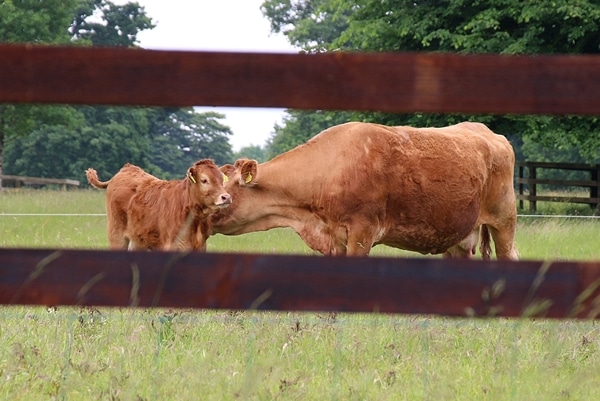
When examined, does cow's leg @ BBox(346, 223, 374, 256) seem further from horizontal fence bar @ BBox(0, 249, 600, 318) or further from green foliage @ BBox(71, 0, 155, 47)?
green foliage @ BBox(71, 0, 155, 47)

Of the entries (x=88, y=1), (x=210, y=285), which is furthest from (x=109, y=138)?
(x=210, y=285)

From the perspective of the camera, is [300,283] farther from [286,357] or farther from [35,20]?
[35,20]

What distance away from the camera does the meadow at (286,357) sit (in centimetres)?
393

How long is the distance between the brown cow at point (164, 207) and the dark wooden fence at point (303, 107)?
5821mm

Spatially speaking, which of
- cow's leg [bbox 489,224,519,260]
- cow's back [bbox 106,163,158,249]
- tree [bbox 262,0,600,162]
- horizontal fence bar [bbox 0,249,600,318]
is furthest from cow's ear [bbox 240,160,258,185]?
tree [bbox 262,0,600,162]

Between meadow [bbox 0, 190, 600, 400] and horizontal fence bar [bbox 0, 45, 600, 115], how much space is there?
942mm

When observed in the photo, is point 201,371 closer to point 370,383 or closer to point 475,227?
point 370,383

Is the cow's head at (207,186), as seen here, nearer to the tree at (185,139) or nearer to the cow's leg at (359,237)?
the cow's leg at (359,237)

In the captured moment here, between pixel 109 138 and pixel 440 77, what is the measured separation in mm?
43585

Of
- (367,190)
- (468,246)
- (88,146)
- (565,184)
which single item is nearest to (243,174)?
(367,190)

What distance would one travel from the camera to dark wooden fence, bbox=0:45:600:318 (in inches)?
98.8

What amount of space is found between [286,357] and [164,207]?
5.00 meters

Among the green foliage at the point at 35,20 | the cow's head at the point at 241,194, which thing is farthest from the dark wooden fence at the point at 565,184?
the green foliage at the point at 35,20

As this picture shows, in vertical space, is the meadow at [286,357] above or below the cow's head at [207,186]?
above
